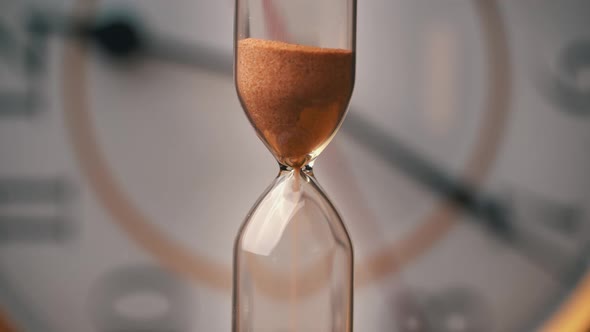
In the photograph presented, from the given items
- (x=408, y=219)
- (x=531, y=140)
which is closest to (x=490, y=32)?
(x=531, y=140)

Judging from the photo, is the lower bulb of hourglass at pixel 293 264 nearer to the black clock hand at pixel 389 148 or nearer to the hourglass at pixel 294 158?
the hourglass at pixel 294 158

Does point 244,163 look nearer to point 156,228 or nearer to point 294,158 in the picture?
point 156,228

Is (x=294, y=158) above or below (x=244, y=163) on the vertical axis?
above

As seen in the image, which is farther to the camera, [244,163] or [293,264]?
[244,163]

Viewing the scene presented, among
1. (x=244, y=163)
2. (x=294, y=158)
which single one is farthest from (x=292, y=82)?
(x=244, y=163)

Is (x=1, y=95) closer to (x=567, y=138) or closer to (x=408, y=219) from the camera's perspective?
(x=408, y=219)

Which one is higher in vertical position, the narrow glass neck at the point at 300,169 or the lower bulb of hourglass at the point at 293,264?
the narrow glass neck at the point at 300,169

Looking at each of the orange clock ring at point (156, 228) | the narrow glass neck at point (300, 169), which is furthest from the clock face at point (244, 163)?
the narrow glass neck at point (300, 169)
